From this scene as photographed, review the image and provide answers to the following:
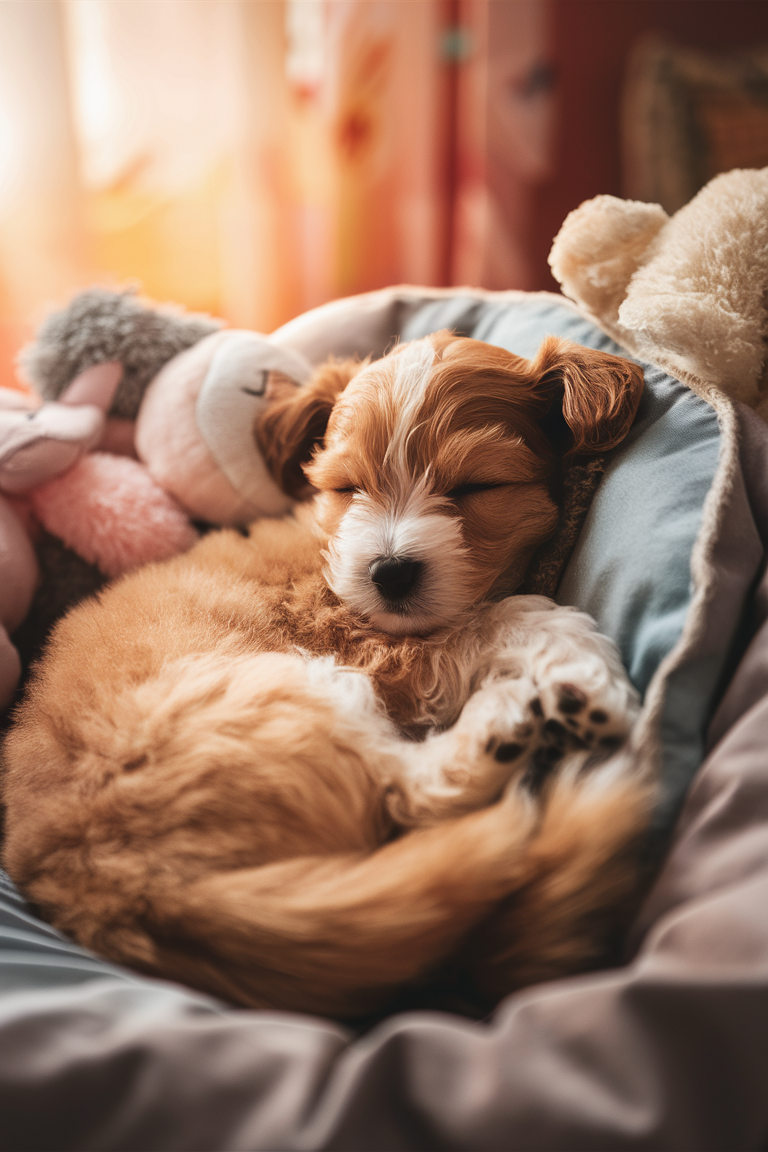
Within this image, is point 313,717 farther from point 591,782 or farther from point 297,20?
point 297,20

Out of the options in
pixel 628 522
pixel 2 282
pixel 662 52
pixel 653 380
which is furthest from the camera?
pixel 662 52

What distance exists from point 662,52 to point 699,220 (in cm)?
278

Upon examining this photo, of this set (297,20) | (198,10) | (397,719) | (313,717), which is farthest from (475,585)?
(297,20)

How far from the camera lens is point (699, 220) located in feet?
4.11

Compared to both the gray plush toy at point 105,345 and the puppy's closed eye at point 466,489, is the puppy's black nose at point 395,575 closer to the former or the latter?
the puppy's closed eye at point 466,489

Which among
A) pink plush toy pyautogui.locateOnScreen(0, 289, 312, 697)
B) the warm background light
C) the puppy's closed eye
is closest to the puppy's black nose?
the puppy's closed eye

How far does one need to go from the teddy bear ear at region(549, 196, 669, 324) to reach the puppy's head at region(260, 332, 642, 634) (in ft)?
0.62

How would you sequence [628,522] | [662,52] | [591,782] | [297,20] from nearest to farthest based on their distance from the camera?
[591,782] → [628,522] → [297,20] → [662,52]

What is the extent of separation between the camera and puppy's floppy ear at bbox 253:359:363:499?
141 cm

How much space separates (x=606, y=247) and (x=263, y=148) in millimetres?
2146

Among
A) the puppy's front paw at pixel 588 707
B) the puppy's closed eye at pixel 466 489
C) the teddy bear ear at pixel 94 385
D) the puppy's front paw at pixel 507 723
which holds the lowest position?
the puppy's front paw at pixel 507 723

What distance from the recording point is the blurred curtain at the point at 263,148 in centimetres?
262

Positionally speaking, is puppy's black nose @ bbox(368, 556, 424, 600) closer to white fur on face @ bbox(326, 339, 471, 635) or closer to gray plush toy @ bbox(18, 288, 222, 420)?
white fur on face @ bbox(326, 339, 471, 635)

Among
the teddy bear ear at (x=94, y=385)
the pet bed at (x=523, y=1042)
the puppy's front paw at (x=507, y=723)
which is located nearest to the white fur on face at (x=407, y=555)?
the puppy's front paw at (x=507, y=723)
